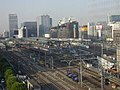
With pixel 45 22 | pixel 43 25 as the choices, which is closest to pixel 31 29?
pixel 43 25

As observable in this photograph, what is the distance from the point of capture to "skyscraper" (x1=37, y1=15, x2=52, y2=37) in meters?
54.9

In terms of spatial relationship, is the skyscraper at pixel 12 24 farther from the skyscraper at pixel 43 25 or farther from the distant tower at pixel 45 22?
the distant tower at pixel 45 22

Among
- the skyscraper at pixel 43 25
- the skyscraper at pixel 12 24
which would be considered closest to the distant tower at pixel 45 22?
the skyscraper at pixel 43 25

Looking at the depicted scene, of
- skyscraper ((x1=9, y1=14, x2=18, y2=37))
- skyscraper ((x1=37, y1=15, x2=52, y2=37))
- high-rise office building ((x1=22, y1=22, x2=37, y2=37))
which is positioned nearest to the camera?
high-rise office building ((x1=22, y1=22, x2=37, y2=37))

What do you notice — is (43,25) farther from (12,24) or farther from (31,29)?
(12,24)

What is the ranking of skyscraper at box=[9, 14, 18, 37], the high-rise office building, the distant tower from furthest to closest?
skyscraper at box=[9, 14, 18, 37] < the distant tower < the high-rise office building

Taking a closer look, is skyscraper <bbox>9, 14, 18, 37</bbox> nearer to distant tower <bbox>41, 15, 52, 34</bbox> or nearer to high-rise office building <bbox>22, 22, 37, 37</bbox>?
high-rise office building <bbox>22, 22, 37, 37</bbox>

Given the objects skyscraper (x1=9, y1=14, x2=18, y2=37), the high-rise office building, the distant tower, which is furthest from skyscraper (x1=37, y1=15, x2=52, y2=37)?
skyscraper (x1=9, y1=14, x2=18, y2=37)

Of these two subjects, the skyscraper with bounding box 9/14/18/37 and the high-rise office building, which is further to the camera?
the skyscraper with bounding box 9/14/18/37

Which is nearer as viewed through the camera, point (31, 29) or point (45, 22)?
point (31, 29)

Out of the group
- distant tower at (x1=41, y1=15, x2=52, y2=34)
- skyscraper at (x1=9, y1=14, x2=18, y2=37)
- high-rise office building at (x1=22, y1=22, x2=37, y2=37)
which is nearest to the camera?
high-rise office building at (x1=22, y1=22, x2=37, y2=37)

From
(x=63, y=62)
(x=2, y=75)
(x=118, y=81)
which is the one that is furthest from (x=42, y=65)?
(x=118, y=81)

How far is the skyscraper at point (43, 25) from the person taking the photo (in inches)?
2162

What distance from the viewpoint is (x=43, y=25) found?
57.8 m
